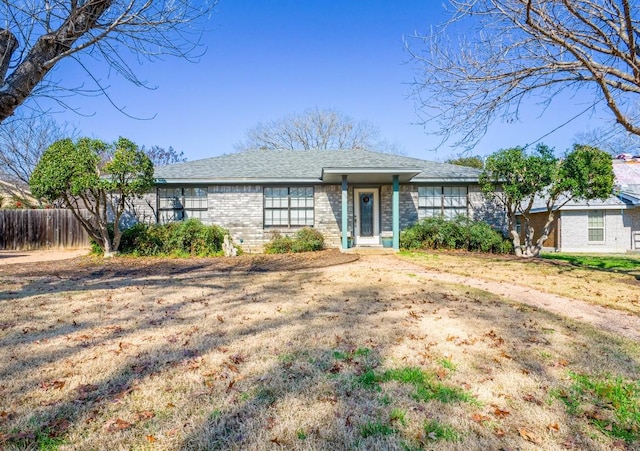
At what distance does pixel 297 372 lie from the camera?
9.78ft

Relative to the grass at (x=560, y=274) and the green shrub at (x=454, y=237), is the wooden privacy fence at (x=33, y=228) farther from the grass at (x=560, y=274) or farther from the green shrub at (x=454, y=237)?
the grass at (x=560, y=274)

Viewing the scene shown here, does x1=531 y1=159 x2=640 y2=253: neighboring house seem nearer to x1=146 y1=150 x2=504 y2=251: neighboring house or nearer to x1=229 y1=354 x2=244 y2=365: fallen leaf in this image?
x1=146 y1=150 x2=504 y2=251: neighboring house

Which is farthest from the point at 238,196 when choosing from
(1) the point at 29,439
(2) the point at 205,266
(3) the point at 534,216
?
(3) the point at 534,216

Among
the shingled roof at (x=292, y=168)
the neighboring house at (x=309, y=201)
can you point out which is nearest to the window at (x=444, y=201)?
the neighboring house at (x=309, y=201)

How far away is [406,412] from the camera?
7.73 feet

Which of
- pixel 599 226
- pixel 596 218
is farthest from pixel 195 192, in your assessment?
pixel 599 226

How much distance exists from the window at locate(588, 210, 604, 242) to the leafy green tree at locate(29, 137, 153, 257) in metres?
19.5

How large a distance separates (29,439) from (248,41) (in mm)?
9887

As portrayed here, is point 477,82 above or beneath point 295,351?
above

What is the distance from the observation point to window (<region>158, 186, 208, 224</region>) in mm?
14164

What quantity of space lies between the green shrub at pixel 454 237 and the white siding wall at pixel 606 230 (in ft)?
20.3

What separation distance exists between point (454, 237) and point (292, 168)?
7043 millimetres

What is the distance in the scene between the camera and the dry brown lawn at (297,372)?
213 centimetres

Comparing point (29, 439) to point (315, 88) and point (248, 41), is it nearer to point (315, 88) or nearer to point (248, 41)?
point (248, 41)
